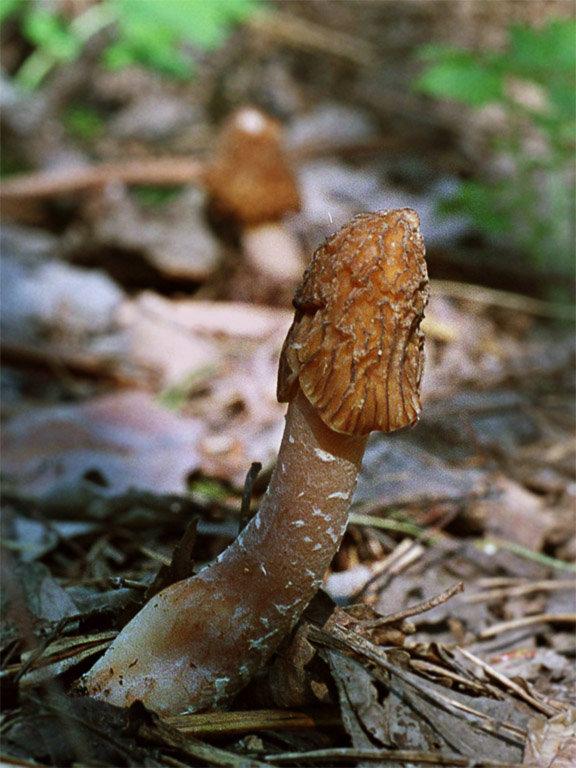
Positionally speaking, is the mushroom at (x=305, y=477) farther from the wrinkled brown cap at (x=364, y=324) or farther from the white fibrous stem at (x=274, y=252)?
the white fibrous stem at (x=274, y=252)

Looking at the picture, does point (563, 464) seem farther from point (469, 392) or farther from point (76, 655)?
point (76, 655)

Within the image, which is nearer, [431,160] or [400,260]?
[400,260]

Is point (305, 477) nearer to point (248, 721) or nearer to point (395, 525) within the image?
point (248, 721)

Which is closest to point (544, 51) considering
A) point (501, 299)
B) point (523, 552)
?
point (501, 299)

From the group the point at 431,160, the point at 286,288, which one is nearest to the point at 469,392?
the point at 286,288

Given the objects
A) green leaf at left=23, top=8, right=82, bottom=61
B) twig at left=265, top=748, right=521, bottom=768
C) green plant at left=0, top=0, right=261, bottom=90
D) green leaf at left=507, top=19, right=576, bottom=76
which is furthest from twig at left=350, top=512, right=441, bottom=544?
green leaf at left=23, top=8, right=82, bottom=61

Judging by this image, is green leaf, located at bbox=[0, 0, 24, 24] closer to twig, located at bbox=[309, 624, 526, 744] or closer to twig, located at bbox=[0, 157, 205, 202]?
twig, located at bbox=[0, 157, 205, 202]

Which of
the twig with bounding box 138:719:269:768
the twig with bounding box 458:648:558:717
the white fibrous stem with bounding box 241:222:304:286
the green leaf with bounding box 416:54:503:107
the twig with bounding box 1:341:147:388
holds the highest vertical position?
the green leaf with bounding box 416:54:503:107

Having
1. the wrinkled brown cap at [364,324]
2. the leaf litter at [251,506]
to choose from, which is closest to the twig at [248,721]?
the leaf litter at [251,506]
